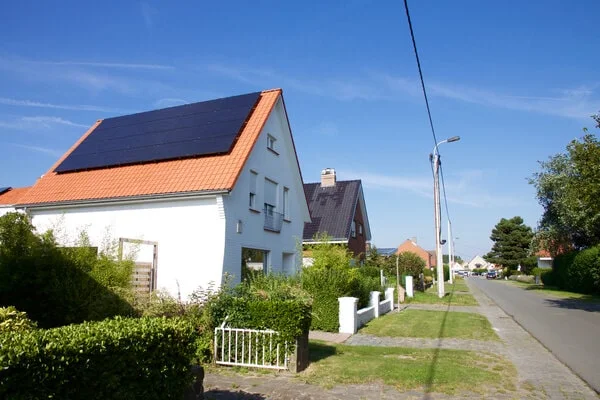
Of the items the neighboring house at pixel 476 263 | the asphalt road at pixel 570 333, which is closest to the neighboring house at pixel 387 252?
the asphalt road at pixel 570 333

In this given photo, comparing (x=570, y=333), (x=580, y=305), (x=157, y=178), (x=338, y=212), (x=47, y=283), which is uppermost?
(x=338, y=212)

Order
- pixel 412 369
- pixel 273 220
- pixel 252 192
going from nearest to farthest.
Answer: pixel 412 369
pixel 252 192
pixel 273 220

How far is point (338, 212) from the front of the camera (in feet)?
95.2

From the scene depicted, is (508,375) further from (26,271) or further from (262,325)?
(26,271)

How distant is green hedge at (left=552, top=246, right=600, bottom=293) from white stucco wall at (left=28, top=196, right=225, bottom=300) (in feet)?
91.6

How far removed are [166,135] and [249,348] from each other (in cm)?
1031

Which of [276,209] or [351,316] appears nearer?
[351,316]

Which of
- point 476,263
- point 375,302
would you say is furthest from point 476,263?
point 375,302

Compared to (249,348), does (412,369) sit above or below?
below

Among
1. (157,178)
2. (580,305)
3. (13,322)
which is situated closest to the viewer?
(13,322)

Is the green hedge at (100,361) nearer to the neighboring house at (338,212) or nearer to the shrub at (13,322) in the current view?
the shrub at (13,322)

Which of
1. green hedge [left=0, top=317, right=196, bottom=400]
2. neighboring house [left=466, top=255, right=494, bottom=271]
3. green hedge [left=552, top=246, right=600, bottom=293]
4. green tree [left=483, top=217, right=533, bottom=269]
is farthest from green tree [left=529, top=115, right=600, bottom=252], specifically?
neighboring house [left=466, top=255, right=494, bottom=271]

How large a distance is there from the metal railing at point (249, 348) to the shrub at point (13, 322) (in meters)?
3.92

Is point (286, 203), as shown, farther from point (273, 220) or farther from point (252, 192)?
point (252, 192)
